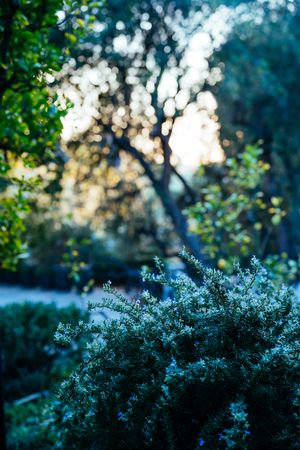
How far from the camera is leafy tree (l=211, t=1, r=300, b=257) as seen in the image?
10211 mm

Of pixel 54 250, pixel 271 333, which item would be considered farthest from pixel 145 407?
pixel 54 250

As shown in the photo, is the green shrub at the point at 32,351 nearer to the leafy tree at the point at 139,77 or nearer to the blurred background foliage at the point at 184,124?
the blurred background foliage at the point at 184,124

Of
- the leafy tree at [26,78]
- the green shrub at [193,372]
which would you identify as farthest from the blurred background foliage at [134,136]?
the green shrub at [193,372]

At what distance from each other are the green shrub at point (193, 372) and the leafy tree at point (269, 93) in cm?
811

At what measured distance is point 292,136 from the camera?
1273 cm

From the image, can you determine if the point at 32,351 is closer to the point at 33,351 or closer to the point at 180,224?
the point at 33,351

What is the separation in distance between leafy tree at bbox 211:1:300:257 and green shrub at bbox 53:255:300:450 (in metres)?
8.11

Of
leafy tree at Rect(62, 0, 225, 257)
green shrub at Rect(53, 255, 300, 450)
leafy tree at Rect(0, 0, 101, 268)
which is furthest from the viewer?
leafy tree at Rect(62, 0, 225, 257)

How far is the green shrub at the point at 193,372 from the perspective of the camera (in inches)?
88.2

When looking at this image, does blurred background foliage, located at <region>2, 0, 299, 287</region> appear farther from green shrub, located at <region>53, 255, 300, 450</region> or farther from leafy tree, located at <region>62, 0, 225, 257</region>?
green shrub, located at <region>53, 255, 300, 450</region>

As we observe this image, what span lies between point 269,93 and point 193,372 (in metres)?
10.2

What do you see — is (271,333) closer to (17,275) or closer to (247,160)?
(247,160)

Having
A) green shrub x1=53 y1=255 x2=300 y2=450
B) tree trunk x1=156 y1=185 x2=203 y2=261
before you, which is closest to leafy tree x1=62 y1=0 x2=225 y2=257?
tree trunk x1=156 y1=185 x2=203 y2=261

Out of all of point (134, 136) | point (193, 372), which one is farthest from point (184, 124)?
point (193, 372)
